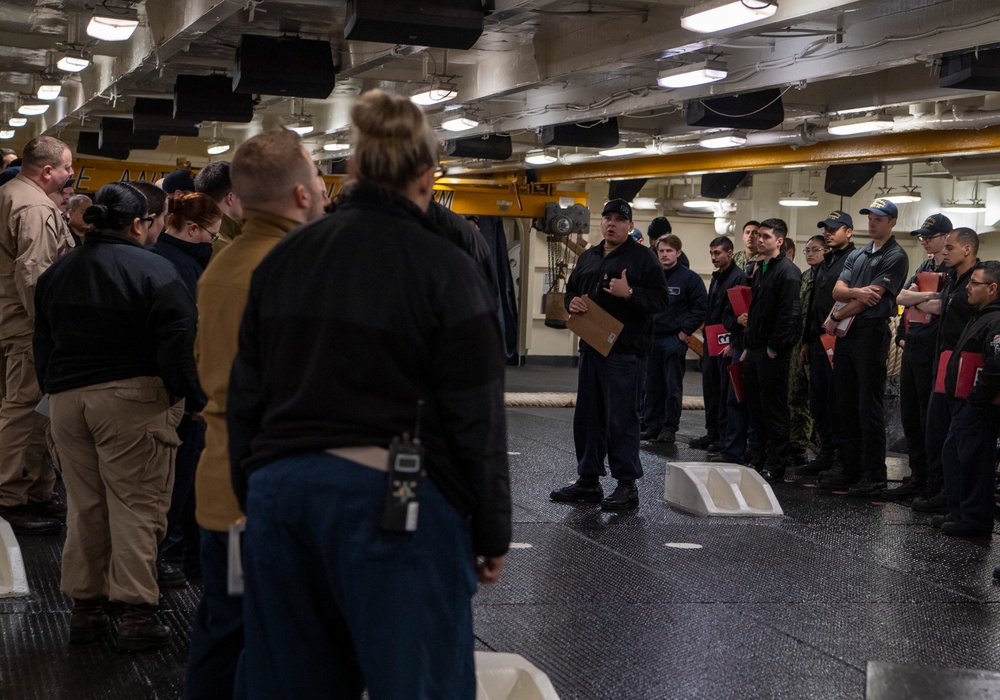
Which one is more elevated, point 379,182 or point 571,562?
point 379,182

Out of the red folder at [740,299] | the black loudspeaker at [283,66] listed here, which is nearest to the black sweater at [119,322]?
the black loudspeaker at [283,66]

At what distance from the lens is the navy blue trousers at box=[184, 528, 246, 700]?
2.73 meters

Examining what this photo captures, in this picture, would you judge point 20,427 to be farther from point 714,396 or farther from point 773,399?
point 714,396

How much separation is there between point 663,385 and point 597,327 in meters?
3.65

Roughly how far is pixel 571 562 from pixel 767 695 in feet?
6.04

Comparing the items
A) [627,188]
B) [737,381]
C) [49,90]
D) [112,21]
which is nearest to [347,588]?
[112,21]

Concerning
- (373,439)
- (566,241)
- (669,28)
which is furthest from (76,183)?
(373,439)

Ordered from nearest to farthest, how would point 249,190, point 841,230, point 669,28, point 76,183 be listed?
point 249,190, point 669,28, point 841,230, point 76,183

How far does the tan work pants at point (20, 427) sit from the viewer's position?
222 inches

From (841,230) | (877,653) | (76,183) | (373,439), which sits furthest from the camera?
(76,183)

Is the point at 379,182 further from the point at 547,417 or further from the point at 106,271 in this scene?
the point at 547,417

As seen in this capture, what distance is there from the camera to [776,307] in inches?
328

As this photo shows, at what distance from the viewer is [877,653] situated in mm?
4250

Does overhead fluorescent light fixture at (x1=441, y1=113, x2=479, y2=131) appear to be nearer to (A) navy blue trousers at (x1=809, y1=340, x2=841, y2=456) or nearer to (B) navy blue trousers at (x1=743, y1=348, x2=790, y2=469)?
(B) navy blue trousers at (x1=743, y1=348, x2=790, y2=469)
